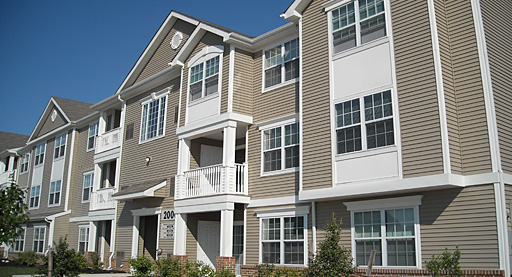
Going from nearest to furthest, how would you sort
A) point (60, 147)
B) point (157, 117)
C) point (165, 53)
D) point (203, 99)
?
point (203, 99)
point (157, 117)
point (165, 53)
point (60, 147)

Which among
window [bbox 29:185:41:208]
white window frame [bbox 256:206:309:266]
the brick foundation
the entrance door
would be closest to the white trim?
white window frame [bbox 256:206:309:266]

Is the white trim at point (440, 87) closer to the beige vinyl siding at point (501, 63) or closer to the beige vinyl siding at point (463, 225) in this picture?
the beige vinyl siding at point (463, 225)

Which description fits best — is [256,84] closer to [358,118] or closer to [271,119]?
[271,119]

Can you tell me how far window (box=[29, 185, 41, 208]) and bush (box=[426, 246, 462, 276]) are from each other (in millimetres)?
33077

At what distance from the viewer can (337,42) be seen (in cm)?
1577

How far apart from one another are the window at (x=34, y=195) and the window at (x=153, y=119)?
56.0ft

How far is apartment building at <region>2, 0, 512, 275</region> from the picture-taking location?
12570 millimetres

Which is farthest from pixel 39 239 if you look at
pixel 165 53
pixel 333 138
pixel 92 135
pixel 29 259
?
pixel 333 138

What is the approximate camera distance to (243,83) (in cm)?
1962

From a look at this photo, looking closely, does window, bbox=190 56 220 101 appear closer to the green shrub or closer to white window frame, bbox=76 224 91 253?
the green shrub

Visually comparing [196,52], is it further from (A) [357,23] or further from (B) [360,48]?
(B) [360,48]

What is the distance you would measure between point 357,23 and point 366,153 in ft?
13.7

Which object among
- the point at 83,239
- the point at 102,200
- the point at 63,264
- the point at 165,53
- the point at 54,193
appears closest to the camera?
the point at 63,264

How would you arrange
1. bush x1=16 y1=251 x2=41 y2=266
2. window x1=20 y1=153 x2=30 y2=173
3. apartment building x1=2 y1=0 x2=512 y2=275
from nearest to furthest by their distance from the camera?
apartment building x1=2 y1=0 x2=512 y2=275
bush x1=16 y1=251 x2=41 y2=266
window x1=20 y1=153 x2=30 y2=173
